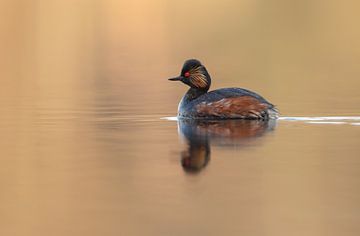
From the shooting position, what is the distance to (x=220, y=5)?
226 ft

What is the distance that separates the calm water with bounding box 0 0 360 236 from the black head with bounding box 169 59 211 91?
2.07 feet

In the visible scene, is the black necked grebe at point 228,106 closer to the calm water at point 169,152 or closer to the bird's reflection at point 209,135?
the bird's reflection at point 209,135

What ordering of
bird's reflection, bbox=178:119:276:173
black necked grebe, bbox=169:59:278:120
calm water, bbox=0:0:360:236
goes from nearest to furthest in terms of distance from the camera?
calm water, bbox=0:0:360:236 < bird's reflection, bbox=178:119:276:173 < black necked grebe, bbox=169:59:278:120

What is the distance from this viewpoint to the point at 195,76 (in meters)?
17.1

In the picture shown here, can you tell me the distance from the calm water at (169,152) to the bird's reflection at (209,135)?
0.08 ft

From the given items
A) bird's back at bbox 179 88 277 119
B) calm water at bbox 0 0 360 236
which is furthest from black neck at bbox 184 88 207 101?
bird's back at bbox 179 88 277 119

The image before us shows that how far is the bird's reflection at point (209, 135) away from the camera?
1156 centimetres

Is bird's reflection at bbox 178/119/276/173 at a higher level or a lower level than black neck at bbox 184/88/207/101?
lower

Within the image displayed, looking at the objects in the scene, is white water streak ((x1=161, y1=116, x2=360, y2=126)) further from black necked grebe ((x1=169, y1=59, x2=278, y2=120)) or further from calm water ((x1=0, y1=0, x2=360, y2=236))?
black necked grebe ((x1=169, y1=59, x2=278, y2=120))

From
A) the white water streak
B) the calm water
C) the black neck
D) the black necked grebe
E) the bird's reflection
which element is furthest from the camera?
the black neck

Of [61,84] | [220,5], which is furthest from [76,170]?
[220,5]

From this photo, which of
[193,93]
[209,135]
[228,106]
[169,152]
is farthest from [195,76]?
[169,152]

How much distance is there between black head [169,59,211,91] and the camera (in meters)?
17.0

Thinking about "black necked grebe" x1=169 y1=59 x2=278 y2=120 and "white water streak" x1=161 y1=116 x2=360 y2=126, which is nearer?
"white water streak" x1=161 y1=116 x2=360 y2=126
